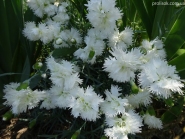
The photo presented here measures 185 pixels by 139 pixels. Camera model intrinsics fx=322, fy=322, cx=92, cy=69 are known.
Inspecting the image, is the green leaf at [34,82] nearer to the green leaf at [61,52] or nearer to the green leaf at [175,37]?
the green leaf at [61,52]

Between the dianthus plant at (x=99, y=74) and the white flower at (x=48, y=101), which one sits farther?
the white flower at (x=48, y=101)

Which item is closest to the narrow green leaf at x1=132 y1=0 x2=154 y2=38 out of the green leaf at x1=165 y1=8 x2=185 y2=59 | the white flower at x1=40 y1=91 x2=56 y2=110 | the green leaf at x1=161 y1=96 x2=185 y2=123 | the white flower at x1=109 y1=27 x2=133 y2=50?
the green leaf at x1=165 y1=8 x2=185 y2=59

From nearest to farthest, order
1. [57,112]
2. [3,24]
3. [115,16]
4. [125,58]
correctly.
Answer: [125,58] → [115,16] → [57,112] → [3,24]

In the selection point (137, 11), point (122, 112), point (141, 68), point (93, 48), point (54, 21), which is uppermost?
point (137, 11)

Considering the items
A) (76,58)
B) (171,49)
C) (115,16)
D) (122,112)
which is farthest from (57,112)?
(171,49)

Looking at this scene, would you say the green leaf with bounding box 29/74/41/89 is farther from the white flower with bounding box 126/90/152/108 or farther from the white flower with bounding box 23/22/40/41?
the white flower with bounding box 126/90/152/108

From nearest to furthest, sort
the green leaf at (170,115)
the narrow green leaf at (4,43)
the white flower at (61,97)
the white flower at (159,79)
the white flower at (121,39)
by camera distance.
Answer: the white flower at (159,79) → the white flower at (61,97) → the white flower at (121,39) → the green leaf at (170,115) → the narrow green leaf at (4,43)

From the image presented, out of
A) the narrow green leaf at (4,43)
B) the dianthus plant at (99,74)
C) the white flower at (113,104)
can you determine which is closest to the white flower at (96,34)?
the dianthus plant at (99,74)

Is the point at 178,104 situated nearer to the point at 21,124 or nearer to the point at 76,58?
the point at 76,58
